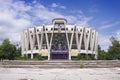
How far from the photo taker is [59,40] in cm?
9125

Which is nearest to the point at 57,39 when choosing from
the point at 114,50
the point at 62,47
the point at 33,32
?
the point at 62,47

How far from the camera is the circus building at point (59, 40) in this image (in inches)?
3455

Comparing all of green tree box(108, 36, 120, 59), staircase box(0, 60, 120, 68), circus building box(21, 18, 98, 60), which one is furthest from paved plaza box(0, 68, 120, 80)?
circus building box(21, 18, 98, 60)

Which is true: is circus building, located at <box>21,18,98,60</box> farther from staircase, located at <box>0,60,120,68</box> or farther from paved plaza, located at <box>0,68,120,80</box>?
paved plaza, located at <box>0,68,120,80</box>

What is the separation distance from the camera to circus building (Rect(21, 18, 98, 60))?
3455 inches

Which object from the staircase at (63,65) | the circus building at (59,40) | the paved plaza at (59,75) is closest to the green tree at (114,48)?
the circus building at (59,40)

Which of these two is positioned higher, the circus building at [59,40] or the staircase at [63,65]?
the circus building at [59,40]

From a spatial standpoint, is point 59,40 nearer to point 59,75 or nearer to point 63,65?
point 63,65

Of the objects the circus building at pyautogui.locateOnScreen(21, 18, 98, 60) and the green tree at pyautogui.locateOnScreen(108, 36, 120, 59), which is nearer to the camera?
the green tree at pyautogui.locateOnScreen(108, 36, 120, 59)

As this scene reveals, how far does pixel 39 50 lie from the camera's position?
88625 millimetres

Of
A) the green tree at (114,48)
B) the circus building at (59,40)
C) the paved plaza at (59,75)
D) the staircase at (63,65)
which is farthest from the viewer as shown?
the circus building at (59,40)

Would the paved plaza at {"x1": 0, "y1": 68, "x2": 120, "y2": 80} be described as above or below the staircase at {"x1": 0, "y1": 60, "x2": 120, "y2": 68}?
below

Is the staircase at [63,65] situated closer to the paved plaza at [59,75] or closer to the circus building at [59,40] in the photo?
the paved plaza at [59,75]

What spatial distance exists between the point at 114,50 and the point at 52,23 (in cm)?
2898
